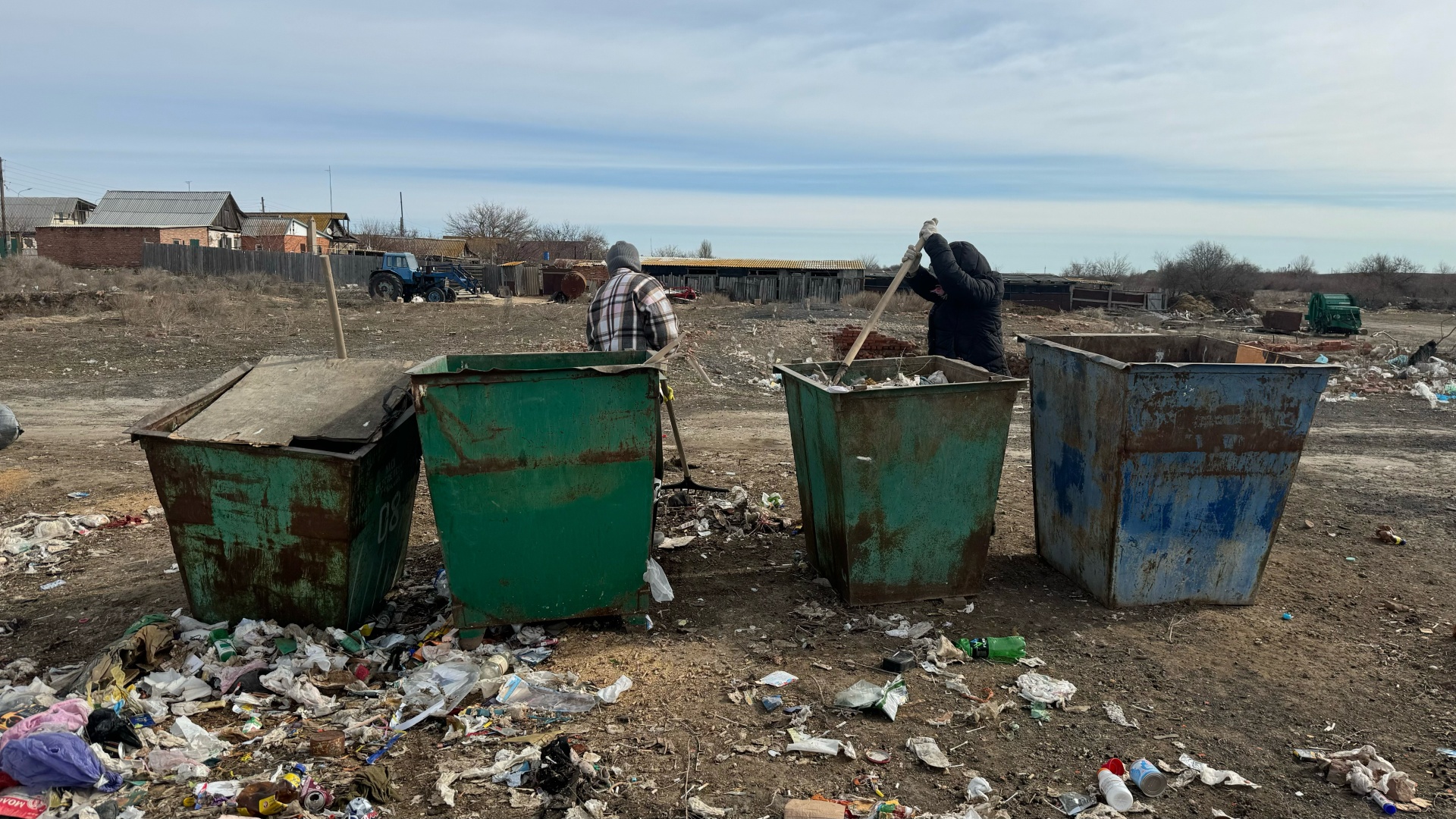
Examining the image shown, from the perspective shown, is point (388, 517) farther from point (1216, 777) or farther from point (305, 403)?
point (1216, 777)

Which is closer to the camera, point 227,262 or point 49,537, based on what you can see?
point 49,537

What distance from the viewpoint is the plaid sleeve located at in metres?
4.95

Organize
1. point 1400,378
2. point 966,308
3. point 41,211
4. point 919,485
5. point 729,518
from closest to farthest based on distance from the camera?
point 919,485 < point 729,518 < point 966,308 < point 1400,378 < point 41,211

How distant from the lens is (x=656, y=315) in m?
4.95

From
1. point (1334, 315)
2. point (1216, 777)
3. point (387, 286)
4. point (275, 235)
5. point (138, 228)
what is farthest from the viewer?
point (275, 235)

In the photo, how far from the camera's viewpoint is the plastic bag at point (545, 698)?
318 cm

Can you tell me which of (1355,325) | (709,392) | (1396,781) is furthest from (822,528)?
(1355,325)

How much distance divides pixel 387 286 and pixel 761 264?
19.2 meters

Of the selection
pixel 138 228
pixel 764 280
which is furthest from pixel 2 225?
pixel 764 280

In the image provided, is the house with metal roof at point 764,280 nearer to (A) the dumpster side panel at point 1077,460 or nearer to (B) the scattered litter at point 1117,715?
(A) the dumpster side panel at point 1077,460

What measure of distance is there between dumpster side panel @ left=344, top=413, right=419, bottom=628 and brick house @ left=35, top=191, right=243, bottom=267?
39.0m

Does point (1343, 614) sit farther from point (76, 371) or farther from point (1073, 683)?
point (76, 371)

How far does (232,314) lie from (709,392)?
541 inches

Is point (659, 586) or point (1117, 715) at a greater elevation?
point (659, 586)
